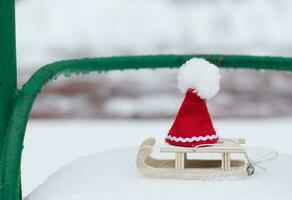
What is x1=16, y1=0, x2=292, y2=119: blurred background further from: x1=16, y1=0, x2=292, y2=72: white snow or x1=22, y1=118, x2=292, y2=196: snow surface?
x1=22, y1=118, x2=292, y2=196: snow surface

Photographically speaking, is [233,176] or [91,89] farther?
[91,89]

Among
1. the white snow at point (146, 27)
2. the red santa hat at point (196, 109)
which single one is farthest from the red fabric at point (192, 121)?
the white snow at point (146, 27)

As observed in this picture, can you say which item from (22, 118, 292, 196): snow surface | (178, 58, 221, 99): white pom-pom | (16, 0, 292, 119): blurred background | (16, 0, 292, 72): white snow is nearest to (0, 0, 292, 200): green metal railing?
(178, 58, 221, 99): white pom-pom

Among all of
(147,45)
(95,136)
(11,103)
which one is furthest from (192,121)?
(147,45)

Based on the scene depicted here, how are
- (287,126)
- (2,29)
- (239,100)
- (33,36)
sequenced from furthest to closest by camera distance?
(33,36), (239,100), (287,126), (2,29)

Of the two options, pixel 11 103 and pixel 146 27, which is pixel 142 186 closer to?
pixel 11 103

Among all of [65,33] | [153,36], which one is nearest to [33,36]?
[65,33]

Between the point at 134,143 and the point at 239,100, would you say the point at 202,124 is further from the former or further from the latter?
the point at 239,100
